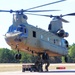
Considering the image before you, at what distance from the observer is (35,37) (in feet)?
140

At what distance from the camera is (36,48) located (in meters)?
43.6

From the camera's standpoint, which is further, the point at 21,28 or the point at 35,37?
the point at 35,37

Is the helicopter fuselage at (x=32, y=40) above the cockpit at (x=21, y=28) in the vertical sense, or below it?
below

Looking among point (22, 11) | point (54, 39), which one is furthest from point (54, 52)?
point (22, 11)

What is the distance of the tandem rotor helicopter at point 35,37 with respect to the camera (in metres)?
40.5

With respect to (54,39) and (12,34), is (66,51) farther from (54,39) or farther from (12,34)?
(12,34)

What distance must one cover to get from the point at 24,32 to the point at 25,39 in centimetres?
87

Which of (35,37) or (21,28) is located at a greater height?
(21,28)

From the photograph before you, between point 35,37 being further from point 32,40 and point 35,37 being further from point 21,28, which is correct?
point 21,28

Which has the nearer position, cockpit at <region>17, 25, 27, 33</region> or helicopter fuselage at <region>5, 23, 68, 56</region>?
helicopter fuselage at <region>5, 23, 68, 56</region>

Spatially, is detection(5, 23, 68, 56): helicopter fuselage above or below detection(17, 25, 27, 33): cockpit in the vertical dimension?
below

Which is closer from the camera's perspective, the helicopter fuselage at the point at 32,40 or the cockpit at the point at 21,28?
→ the helicopter fuselage at the point at 32,40

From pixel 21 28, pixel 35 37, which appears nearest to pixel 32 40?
pixel 35 37

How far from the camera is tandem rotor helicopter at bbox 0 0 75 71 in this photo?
133 ft
